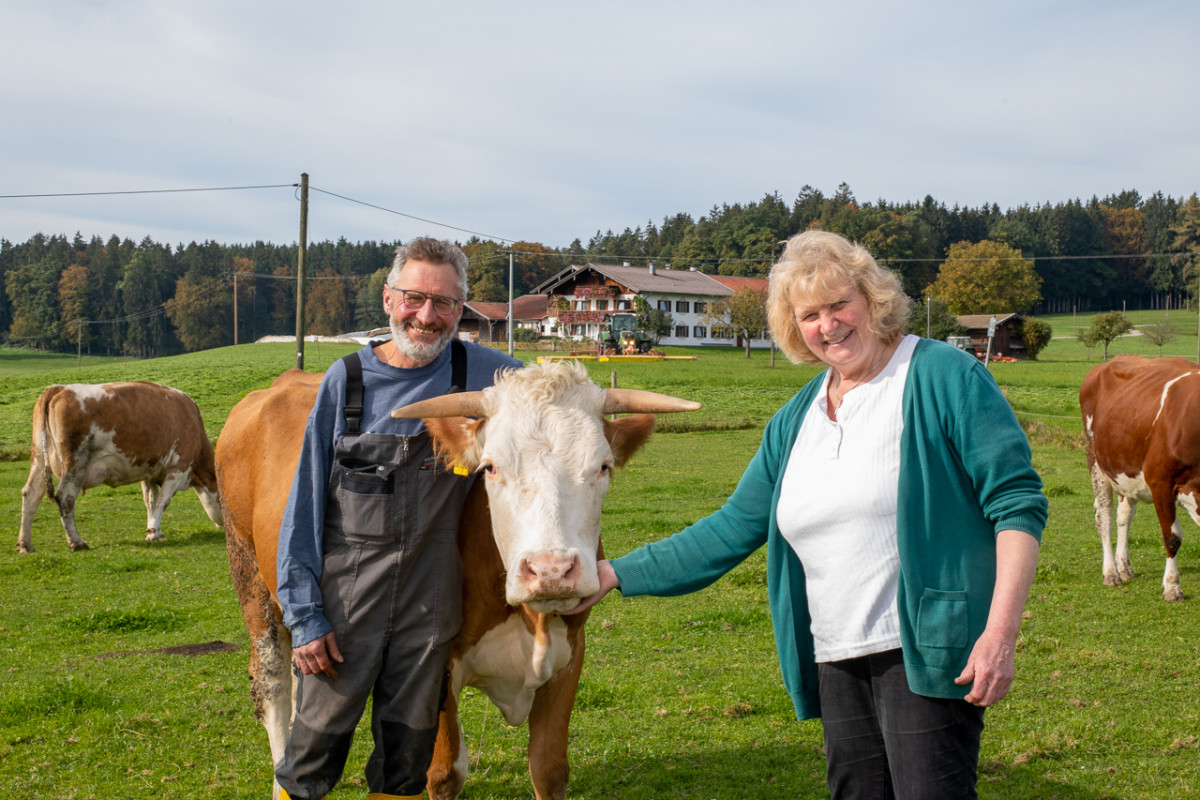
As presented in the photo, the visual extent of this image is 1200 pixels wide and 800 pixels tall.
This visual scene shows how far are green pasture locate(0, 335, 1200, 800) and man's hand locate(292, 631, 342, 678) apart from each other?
1.93 meters

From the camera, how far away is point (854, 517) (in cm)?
277

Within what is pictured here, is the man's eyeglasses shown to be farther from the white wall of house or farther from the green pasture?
the white wall of house

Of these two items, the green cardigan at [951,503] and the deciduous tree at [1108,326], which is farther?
the deciduous tree at [1108,326]

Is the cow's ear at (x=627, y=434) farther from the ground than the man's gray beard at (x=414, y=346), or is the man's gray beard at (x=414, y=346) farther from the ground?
the man's gray beard at (x=414, y=346)

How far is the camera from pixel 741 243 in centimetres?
10994

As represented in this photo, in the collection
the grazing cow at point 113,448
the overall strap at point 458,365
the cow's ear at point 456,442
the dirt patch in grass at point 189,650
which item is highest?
the overall strap at point 458,365

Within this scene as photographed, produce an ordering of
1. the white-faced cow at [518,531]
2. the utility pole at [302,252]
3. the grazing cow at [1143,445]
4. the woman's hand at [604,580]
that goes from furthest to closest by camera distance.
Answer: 1. the utility pole at [302,252]
2. the grazing cow at [1143,445]
3. the woman's hand at [604,580]
4. the white-faced cow at [518,531]

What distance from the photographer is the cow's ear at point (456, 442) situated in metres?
3.47

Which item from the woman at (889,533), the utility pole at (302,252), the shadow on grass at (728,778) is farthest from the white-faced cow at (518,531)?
the utility pole at (302,252)

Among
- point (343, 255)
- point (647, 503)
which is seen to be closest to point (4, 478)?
point (647, 503)

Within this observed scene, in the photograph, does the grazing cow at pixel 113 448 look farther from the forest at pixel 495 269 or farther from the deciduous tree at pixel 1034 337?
the forest at pixel 495 269

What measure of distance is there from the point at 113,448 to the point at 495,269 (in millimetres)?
91345

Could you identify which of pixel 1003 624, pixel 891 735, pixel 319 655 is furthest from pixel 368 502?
pixel 1003 624

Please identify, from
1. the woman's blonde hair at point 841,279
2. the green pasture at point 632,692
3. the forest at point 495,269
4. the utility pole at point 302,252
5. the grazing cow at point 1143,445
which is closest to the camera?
the woman's blonde hair at point 841,279
